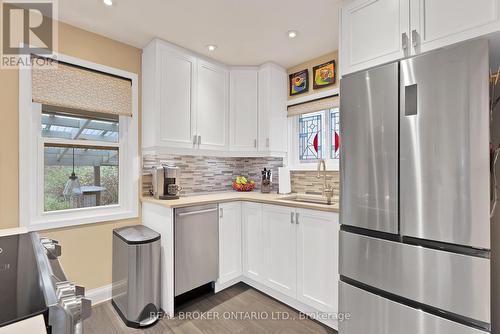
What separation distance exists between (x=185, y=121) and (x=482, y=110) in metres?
2.25

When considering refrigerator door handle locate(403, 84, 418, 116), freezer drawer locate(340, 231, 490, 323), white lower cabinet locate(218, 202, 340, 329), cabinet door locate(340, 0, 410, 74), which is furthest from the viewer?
white lower cabinet locate(218, 202, 340, 329)

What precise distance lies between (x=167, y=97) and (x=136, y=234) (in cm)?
130

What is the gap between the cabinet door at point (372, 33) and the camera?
4.85 ft

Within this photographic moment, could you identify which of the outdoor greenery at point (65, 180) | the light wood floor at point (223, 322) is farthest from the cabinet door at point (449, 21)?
the outdoor greenery at point (65, 180)

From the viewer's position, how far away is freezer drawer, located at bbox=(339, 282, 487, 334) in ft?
4.10

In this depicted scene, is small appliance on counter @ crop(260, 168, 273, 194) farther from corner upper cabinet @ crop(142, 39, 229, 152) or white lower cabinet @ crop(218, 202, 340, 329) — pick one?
corner upper cabinet @ crop(142, 39, 229, 152)

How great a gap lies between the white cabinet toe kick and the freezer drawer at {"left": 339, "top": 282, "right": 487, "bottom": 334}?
10.0 inches

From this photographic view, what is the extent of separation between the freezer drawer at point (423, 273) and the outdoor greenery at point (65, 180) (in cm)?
218

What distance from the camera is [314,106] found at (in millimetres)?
2697

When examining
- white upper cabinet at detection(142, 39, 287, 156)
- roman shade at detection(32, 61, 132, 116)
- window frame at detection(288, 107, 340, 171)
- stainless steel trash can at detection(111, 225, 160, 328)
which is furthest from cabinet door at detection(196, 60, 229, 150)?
stainless steel trash can at detection(111, 225, 160, 328)

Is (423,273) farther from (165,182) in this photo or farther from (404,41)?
(165,182)

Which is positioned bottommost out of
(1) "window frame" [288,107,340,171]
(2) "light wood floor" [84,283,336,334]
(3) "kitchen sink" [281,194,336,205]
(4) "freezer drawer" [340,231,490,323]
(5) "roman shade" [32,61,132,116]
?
(2) "light wood floor" [84,283,336,334]

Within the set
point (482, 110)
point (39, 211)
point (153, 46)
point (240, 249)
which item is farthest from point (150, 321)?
point (482, 110)

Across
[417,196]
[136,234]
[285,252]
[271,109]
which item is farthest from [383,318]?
[271,109]
